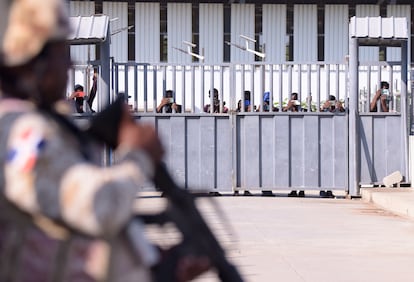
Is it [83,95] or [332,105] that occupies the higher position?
[83,95]

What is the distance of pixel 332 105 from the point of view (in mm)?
15641

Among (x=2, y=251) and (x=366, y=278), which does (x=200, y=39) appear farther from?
(x=2, y=251)

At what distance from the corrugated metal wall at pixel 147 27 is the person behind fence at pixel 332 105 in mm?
16440

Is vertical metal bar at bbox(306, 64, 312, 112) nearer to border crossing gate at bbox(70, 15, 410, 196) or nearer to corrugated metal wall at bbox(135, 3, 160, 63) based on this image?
border crossing gate at bbox(70, 15, 410, 196)

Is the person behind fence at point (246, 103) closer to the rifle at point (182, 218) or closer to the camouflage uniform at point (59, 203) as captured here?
the rifle at point (182, 218)

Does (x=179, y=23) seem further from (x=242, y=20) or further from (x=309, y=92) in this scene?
(x=309, y=92)

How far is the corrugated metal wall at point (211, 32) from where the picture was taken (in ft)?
104

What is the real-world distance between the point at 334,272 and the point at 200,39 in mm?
→ 23951

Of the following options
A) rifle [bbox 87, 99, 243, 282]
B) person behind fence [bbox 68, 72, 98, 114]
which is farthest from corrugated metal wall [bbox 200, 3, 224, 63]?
rifle [bbox 87, 99, 243, 282]

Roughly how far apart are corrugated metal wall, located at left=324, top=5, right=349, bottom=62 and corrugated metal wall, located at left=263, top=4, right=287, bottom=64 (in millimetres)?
1469

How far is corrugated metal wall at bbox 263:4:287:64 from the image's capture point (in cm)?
3191

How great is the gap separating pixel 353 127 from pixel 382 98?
0.72 m

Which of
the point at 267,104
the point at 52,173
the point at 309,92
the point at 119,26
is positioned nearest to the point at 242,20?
the point at 119,26

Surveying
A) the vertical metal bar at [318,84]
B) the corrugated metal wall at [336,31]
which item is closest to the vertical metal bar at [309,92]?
the vertical metal bar at [318,84]
